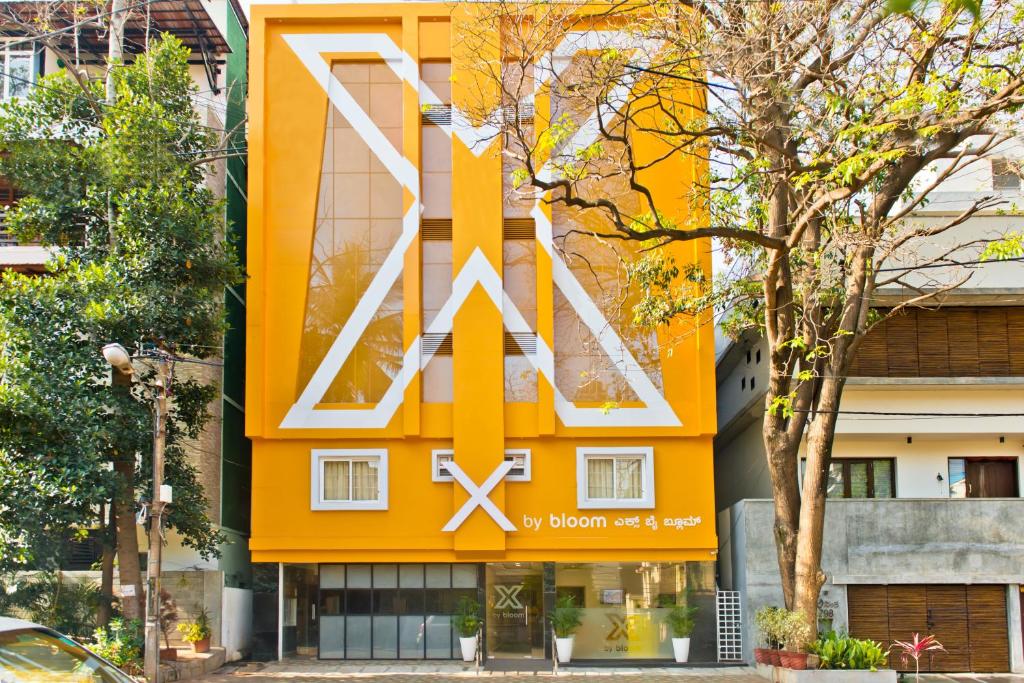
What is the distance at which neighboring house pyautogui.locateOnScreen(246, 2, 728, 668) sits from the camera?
25031mm

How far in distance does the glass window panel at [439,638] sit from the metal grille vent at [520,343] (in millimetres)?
6398

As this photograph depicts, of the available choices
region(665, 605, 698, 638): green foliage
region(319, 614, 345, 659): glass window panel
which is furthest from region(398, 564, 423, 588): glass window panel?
region(665, 605, 698, 638): green foliage

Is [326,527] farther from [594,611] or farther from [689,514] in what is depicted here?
[689,514]

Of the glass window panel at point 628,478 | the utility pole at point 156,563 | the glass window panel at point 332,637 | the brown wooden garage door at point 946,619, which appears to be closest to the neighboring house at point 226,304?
the glass window panel at point 332,637

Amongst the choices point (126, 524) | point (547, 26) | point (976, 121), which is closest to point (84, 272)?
point (126, 524)

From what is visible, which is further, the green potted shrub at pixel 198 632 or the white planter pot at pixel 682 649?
the white planter pot at pixel 682 649

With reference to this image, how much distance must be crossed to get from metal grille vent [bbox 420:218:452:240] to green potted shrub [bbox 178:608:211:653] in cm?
988

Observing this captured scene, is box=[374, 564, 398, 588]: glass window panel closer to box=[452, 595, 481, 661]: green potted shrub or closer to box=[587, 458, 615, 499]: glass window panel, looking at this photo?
box=[452, 595, 481, 661]: green potted shrub

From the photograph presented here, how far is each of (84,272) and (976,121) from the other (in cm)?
1518

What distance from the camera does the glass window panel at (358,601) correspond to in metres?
25.8

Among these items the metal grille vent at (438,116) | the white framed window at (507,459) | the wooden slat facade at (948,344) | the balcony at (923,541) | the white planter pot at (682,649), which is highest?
the metal grille vent at (438,116)

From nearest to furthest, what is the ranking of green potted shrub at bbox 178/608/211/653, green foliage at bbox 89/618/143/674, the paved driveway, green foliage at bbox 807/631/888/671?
green foliage at bbox 807/631/888/671, green foliage at bbox 89/618/143/674, the paved driveway, green potted shrub at bbox 178/608/211/653

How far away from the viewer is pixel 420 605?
2577 cm

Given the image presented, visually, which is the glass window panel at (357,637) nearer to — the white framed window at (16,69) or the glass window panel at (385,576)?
the glass window panel at (385,576)
